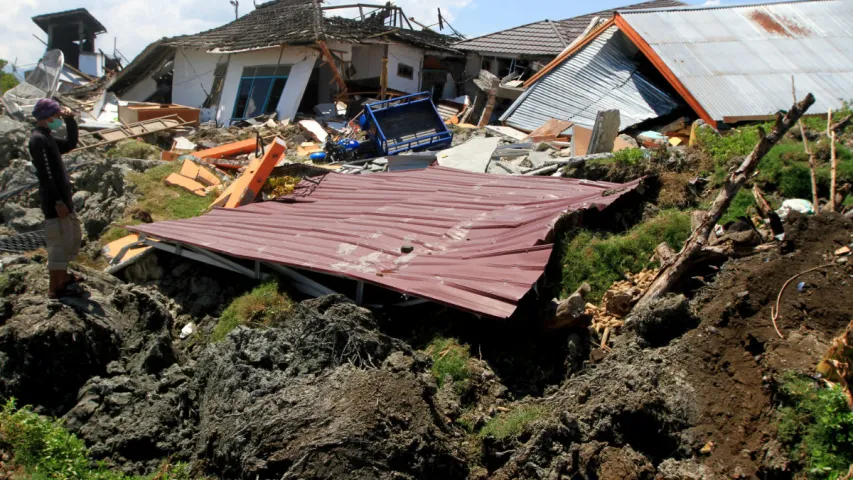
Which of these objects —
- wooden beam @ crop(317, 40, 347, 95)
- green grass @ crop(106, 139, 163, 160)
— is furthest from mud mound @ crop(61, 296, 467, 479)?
wooden beam @ crop(317, 40, 347, 95)

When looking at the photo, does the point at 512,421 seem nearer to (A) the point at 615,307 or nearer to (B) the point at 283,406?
(B) the point at 283,406

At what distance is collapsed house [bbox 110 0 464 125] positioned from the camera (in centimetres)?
1950

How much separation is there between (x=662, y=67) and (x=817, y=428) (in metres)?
11.0

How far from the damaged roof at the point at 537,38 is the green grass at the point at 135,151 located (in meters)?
10.7

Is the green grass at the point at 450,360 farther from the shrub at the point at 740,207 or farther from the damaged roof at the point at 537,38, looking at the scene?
the damaged roof at the point at 537,38

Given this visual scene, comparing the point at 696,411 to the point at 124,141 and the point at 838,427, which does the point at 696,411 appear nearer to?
the point at 838,427

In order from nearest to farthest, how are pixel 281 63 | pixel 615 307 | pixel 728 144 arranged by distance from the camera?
1. pixel 615 307
2. pixel 728 144
3. pixel 281 63

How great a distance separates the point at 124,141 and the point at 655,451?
1552cm

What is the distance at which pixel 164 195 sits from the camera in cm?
1231

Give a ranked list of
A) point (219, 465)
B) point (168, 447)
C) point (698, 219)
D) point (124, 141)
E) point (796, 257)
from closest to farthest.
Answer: point (219, 465) → point (168, 447) → point (796, 257) → point (698, 219) → point (124, 141)

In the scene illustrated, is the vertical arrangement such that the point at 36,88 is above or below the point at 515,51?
below

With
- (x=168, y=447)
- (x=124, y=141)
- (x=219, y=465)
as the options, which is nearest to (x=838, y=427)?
(x=219, y=465)

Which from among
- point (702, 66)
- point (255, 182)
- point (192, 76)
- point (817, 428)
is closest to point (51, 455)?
point (817, 428)

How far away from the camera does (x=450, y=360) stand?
5918 mm
